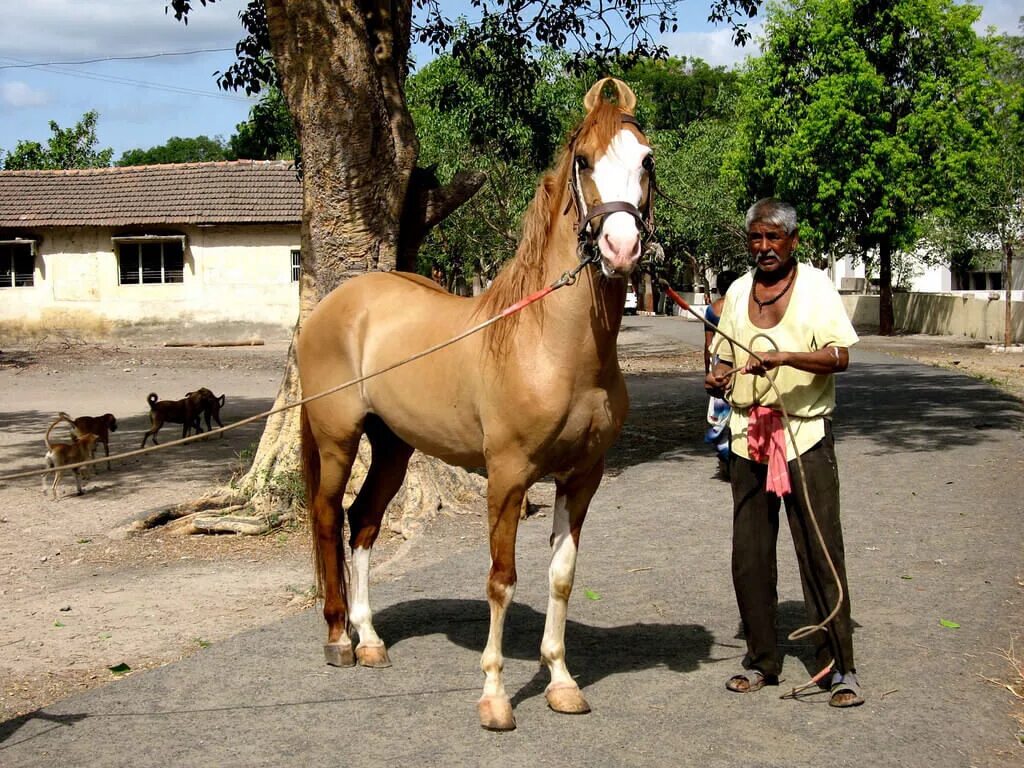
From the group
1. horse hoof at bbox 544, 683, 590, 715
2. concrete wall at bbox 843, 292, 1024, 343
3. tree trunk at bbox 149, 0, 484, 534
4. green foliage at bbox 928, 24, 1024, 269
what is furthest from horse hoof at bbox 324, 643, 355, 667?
concrete wall at bbox 843, 292, 1024, 343

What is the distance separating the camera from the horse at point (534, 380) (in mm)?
4586

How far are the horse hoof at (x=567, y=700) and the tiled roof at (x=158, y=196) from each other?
28.8m

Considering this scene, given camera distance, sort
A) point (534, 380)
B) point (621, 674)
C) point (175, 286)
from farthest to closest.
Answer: point (175, 286) < point (621, 674) < point (534, 380)

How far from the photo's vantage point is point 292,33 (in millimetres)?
9281

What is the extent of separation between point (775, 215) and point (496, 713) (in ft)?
7.86

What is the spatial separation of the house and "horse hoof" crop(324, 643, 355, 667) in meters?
28.0

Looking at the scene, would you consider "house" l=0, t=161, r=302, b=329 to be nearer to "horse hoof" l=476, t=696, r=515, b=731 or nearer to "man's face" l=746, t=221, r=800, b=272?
"man's face" l=746, t=221, r=800, b=272

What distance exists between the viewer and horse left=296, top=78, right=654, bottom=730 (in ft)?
15.0

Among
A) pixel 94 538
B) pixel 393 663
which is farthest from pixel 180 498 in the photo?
pixel 393 663

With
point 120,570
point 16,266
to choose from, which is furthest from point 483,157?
point 120,570

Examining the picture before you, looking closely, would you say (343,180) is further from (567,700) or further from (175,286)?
(175,286)

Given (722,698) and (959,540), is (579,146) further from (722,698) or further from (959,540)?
(959,540)

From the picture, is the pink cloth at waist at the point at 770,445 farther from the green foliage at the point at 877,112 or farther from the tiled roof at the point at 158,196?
the green foliage at the point at 877,112

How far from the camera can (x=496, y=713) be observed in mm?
4656
